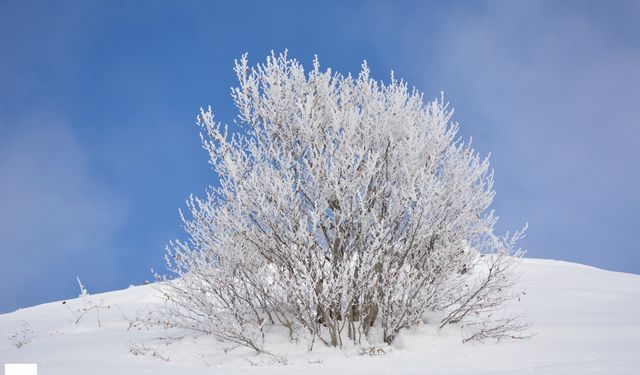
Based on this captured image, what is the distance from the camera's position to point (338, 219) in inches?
286

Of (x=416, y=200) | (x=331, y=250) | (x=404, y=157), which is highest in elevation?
(x=404, y=157)

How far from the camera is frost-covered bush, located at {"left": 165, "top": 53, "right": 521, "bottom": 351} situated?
706cm

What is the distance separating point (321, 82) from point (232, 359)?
394 centimetres

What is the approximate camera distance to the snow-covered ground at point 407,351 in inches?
243

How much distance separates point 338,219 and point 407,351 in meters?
1.85

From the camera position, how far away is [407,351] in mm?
7230

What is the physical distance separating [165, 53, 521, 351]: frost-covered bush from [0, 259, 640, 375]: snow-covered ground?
34 cm

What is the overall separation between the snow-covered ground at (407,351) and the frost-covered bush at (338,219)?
13.6 inches

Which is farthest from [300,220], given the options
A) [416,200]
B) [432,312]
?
[432,312]

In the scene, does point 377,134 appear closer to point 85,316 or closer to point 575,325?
point 575,325

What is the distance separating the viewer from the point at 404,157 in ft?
24.1

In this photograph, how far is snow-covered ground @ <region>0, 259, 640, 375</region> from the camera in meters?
6.17

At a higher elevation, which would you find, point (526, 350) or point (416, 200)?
point (416, 200)

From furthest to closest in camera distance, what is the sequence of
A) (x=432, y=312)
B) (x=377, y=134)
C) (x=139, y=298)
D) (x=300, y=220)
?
(x=139, y=298) < (x=432, y=312) < (x=377, y=134) < (x=300, y=220)
